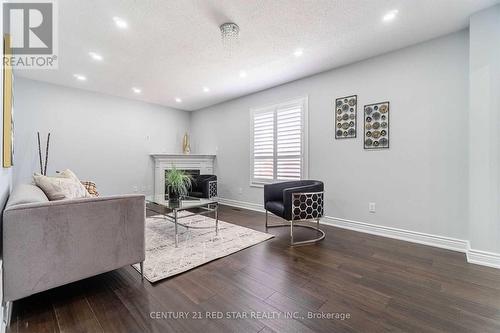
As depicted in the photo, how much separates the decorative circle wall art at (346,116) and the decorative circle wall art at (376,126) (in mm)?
170

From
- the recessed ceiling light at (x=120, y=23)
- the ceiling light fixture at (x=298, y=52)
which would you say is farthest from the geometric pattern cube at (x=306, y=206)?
the recessed ceiling light at (x=120, y=23)

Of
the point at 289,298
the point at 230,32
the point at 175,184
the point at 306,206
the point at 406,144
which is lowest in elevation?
the point at 289,298

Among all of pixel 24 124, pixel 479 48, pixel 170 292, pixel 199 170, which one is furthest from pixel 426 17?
pixel 24 124

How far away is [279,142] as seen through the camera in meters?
4.35

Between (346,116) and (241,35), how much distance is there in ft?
6.46

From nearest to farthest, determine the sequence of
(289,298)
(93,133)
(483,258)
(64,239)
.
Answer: (64,239)
(289,298)
(483,258)
(93,133)

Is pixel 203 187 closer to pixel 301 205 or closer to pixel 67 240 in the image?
pixel 301 205

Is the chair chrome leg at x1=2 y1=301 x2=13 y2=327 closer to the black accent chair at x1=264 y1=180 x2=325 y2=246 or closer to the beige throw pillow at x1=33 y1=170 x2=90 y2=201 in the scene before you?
the beige throw pillow at x1=33 y1=170 x2=90 y2=201

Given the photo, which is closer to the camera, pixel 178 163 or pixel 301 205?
pixel 301 205

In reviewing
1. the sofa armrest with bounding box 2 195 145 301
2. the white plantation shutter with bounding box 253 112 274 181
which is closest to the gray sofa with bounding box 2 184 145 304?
the sofa armrest with bounding box 2 195 145 301

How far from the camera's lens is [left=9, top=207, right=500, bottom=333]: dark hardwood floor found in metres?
1.41

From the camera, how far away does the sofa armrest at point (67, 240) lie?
1383 millimetres

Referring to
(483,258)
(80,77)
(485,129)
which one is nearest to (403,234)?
(483,258)

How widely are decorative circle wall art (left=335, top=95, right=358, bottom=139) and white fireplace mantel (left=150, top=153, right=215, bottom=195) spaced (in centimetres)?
336
